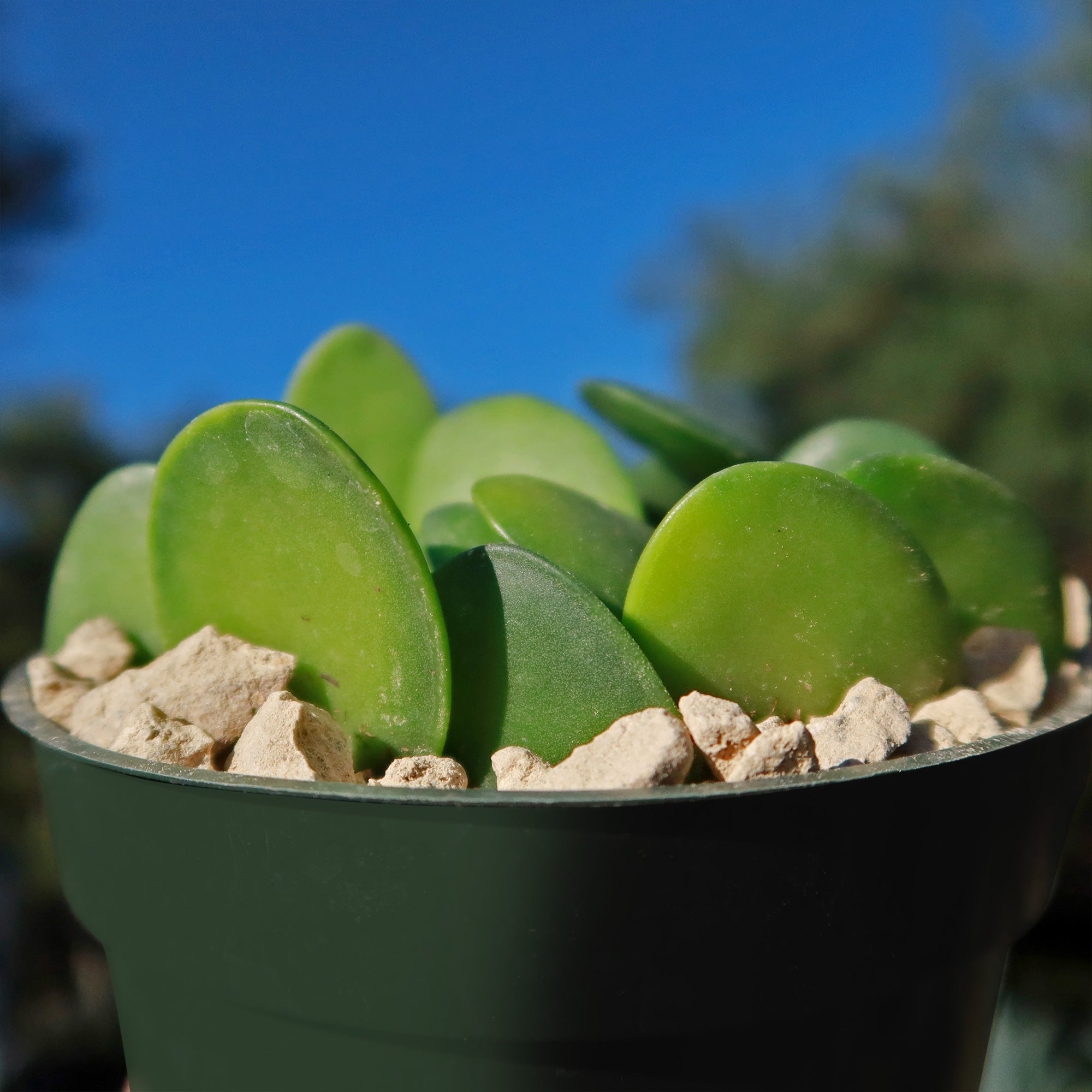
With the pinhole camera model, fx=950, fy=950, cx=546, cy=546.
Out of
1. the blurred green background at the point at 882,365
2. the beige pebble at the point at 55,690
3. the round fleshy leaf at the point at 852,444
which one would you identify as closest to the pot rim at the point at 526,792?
the beige pebble at the point at 55,690

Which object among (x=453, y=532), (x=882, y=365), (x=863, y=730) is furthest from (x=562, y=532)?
(x=882, y=365)

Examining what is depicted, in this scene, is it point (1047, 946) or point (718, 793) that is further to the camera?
point (1047, 946)

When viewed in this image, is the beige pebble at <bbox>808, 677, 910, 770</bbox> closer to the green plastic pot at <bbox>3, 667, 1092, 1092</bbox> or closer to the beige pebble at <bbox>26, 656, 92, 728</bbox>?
the green plastic pot at <bbox>3, 667, 1092, 1092</bbox>

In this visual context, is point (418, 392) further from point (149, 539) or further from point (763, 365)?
point (763, 365)

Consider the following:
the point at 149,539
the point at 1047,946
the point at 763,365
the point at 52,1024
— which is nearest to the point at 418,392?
the point at 149,539

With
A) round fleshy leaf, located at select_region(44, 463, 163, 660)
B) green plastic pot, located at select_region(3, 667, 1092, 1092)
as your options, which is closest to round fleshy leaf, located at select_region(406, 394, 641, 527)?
round fleshy leaf, located at select_region(44, 463, 163, 660)
